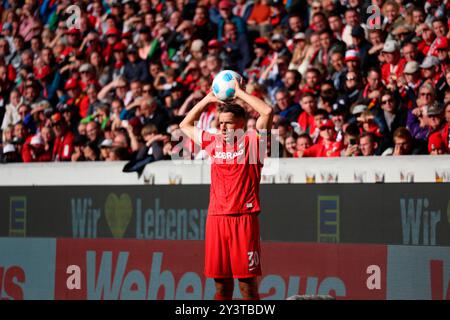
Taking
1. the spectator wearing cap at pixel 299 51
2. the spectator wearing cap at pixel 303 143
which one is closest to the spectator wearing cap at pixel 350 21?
the spectator wearing cap at pixel 299 51

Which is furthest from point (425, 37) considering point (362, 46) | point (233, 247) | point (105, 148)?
point (233, 247)

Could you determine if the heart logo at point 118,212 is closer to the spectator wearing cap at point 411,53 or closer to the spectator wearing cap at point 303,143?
the spectator wearing cap at point 303,143

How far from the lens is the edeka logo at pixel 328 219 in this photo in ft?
34.8

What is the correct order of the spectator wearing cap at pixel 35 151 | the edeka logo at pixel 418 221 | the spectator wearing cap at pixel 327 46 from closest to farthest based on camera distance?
the edeka logo at pixel 418 221 < the spectator wearing cap at pixel 327 46 < the spectator wearing cap at pixel 35 151

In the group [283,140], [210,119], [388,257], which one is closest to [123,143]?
[210,119]

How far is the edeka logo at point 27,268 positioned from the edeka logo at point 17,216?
95 millimetres

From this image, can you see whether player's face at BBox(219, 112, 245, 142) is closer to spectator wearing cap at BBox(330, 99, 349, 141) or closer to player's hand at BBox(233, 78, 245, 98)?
player's hand at BBox(233, 78, 245, 98)

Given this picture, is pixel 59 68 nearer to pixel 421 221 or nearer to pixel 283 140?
pixel 283 140

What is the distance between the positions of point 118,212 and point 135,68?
3.78 metres

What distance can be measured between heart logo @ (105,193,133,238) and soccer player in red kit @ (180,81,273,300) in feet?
11.8

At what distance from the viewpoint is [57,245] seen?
12.9 metres

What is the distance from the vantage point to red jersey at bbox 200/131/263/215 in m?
8.67

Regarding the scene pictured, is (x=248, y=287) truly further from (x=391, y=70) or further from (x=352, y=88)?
(x=391, y=70)

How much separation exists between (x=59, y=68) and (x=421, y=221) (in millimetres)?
8688
